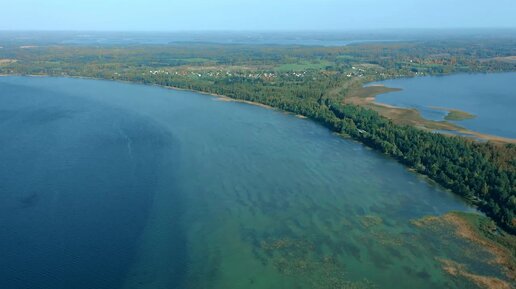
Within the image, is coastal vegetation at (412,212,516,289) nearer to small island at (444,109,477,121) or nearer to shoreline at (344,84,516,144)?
shoreline at (344,84,516,144)

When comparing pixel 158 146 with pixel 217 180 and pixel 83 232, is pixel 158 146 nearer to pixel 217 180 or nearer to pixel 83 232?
pixel 217 180

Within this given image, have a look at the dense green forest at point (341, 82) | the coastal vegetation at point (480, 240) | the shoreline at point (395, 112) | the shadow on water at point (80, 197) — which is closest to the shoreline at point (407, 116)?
the shoreline at point (395, 112)

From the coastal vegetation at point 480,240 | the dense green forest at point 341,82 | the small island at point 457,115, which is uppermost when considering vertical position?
the dense green forest at point 341,82

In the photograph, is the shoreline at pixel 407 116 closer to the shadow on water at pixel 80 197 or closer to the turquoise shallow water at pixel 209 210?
the turquoise shallow water at pixel 209 210

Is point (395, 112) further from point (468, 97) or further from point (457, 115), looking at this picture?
point (468, 97)

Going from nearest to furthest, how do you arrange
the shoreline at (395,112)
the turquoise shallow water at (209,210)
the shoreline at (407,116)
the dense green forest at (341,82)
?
the turquoise shallow water at (209,210), the dense green forest at (341,82), the shoreline at (407,116), the shoreline at (395,112)

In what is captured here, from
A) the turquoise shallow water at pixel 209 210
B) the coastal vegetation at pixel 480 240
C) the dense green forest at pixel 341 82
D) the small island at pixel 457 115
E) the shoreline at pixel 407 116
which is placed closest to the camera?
Answer: the coastal vegetation at pixel 480 240

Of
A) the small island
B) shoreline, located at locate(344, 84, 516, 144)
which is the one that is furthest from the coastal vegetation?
the small island
